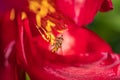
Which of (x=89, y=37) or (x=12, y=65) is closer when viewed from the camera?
(x=12, y=65)

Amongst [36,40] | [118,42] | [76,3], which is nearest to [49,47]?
[36,40]

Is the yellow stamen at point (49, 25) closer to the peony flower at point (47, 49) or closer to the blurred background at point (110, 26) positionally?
the peony flower at point (47, 49)

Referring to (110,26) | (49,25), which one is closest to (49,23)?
(49,25)

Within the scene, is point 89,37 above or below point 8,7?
below

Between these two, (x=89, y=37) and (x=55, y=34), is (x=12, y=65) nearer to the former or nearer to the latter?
(x=55, y=34)

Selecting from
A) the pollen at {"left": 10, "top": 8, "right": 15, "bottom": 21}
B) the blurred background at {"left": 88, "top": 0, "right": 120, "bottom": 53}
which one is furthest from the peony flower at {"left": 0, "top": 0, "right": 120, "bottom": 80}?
the blurred background at {"left": 88, "top": 0, "right": 120, "bottom": 53}

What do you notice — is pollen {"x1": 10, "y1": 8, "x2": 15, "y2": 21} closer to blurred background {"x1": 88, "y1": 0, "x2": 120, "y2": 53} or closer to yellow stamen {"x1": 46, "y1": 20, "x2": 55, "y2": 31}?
yellow stamen {"x1": 46, "y1": 20, "x2": 55, "y2": 31}
